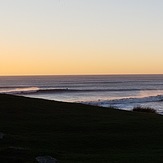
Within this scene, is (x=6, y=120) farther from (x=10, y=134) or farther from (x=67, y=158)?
(x=67, y=158)

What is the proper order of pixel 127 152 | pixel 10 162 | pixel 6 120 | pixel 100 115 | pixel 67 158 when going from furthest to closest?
pixel 100 115 < pixel 6 120 < pixel 127 152 < pixel 67 158 < pixel 10 162

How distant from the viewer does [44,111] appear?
27062 mm

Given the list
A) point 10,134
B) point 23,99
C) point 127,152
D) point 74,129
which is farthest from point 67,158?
point 23,99

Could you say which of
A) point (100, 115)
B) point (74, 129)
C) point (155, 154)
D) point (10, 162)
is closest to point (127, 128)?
point (74, 129)

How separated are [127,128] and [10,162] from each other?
9.35 m

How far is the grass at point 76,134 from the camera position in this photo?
14.7 metres

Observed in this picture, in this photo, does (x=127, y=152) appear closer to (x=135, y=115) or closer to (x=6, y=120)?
(x=6, y=120)

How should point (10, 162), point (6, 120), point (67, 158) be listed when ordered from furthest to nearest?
1. point (6, 120)
2. point (67, 158)
3. point (10, 162)

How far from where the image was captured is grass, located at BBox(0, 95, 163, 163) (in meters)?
14.7

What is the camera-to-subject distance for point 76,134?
19703 mm

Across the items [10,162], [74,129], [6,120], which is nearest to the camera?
[10,162]

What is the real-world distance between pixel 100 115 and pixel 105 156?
11.3 metres

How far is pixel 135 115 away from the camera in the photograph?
27172mm

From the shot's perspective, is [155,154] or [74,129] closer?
[155,154]
